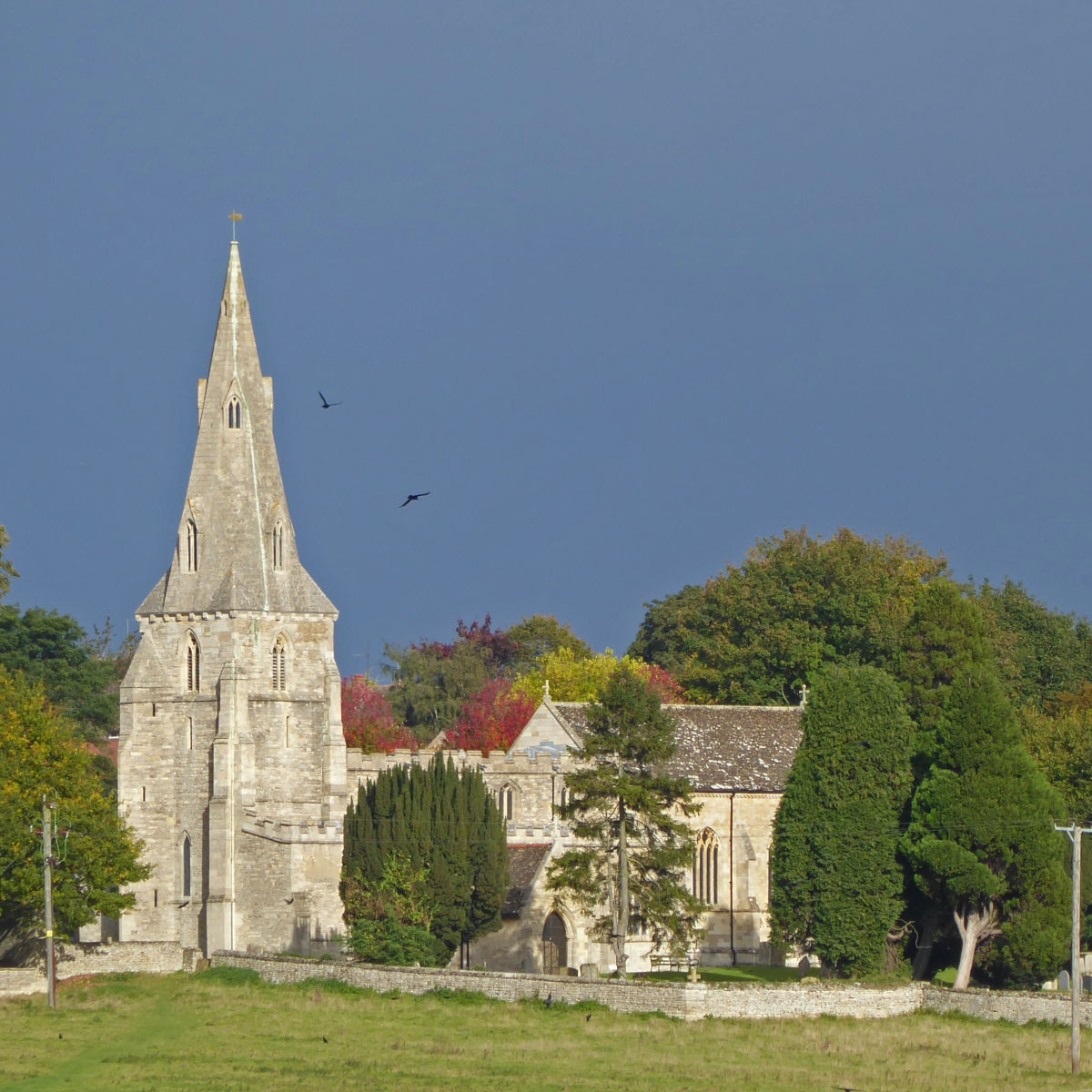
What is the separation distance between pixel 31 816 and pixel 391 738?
4026cm

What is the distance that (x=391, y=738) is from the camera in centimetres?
10150

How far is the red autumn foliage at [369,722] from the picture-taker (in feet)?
323

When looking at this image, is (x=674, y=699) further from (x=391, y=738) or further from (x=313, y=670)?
(x=313, y=670)

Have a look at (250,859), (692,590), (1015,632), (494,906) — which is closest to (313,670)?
(250,859)

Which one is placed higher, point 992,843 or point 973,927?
point 992,843

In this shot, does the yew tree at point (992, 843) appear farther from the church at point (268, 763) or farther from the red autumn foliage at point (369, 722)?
the red autumn foliage at point (369, 722)

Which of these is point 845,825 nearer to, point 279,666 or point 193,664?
point 279,666

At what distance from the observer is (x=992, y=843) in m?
58.8

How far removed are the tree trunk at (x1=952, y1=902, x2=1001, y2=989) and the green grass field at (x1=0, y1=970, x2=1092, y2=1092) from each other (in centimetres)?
463

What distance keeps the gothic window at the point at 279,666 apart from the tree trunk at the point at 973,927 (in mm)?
24150

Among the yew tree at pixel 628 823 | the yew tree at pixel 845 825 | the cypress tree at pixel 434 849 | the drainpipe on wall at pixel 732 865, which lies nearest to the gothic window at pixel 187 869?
the cypress tree at pixel 434 849

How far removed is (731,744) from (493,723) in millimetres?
29472

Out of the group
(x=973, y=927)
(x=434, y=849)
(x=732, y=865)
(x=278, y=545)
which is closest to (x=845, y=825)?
(x=973, y=927)

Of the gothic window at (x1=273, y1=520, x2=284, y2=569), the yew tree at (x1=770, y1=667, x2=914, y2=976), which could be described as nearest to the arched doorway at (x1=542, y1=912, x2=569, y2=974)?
the yew tree at (x1=770, y1=667, x2=914, y2=976)
